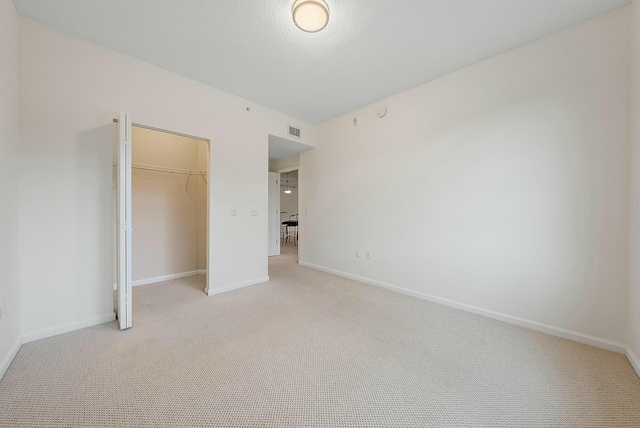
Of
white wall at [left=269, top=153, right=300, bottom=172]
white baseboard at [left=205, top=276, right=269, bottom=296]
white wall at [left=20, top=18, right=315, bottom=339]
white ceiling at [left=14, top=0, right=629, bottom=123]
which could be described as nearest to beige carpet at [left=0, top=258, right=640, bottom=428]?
white wall at [left=20, top=18, right=315, bottom=339]

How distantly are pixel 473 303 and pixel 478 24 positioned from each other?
269 centimetres

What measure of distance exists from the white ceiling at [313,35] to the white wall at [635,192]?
0.36 metres

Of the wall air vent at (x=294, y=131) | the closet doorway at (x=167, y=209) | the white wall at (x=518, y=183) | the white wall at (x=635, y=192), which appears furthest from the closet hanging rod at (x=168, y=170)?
the white wall at (x=635, y=192)

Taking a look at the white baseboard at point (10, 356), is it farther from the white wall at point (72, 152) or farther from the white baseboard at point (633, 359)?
the white baseboard at point (633, 359)

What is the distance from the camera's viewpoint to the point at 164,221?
3699mm

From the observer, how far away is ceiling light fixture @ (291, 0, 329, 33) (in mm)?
1740

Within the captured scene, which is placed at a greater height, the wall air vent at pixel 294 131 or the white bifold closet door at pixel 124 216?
the wall air vent at pixel 294 131

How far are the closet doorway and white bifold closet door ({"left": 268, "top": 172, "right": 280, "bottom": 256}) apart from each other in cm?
209

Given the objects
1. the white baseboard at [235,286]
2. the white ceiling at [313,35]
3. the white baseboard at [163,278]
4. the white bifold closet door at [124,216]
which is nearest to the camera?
the white ceiling at [313,35]

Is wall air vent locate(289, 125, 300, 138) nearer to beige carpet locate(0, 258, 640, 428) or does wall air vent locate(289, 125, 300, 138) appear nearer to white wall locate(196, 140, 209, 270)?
white wall locate(196, 140, 209, 270)

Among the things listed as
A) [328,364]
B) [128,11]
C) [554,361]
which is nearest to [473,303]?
[554,361]

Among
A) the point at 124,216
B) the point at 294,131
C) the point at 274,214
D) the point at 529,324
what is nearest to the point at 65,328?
the point at 124,216

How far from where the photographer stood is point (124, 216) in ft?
6.91

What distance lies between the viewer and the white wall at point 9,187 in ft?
5.20
